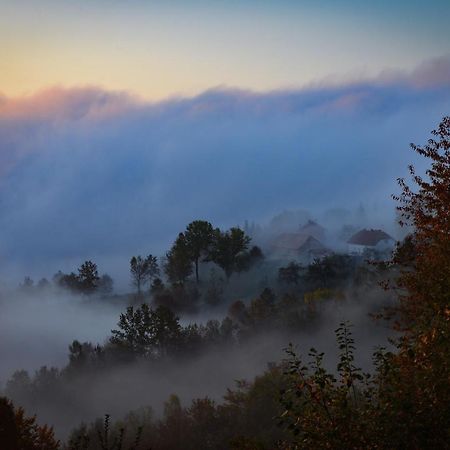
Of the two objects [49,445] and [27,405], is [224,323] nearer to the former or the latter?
[27,405]

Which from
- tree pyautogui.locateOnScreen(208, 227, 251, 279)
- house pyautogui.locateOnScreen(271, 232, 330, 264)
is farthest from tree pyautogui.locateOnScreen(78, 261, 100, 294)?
house pyautogui.locateOnScreen(271, 232, 330, 264)

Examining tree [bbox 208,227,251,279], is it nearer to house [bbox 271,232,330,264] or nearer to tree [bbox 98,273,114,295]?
house [bbox 271,232,330,264]

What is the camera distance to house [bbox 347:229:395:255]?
395 feet

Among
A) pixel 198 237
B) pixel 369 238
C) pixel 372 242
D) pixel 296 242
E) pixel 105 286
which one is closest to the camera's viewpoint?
pixel 198 237

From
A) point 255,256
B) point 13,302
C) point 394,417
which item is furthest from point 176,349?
point 13,302

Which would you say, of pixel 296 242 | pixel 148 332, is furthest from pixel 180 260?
pixel 296 242

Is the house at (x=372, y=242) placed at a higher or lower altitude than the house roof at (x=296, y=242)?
lower

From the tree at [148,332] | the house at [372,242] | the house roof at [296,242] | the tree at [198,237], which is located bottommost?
the tree at [148,332]

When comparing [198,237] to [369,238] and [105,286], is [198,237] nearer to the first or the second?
[369,238]

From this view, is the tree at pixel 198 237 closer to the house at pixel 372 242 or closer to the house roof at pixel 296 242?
the house roof at pixel 296 242

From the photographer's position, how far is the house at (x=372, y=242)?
12025 centimetres

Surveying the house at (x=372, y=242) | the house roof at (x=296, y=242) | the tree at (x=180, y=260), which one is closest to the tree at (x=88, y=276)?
the tree at (x=180, y=260)

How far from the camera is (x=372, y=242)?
12131 centimetres

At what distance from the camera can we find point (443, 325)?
→ 46.3 ft
